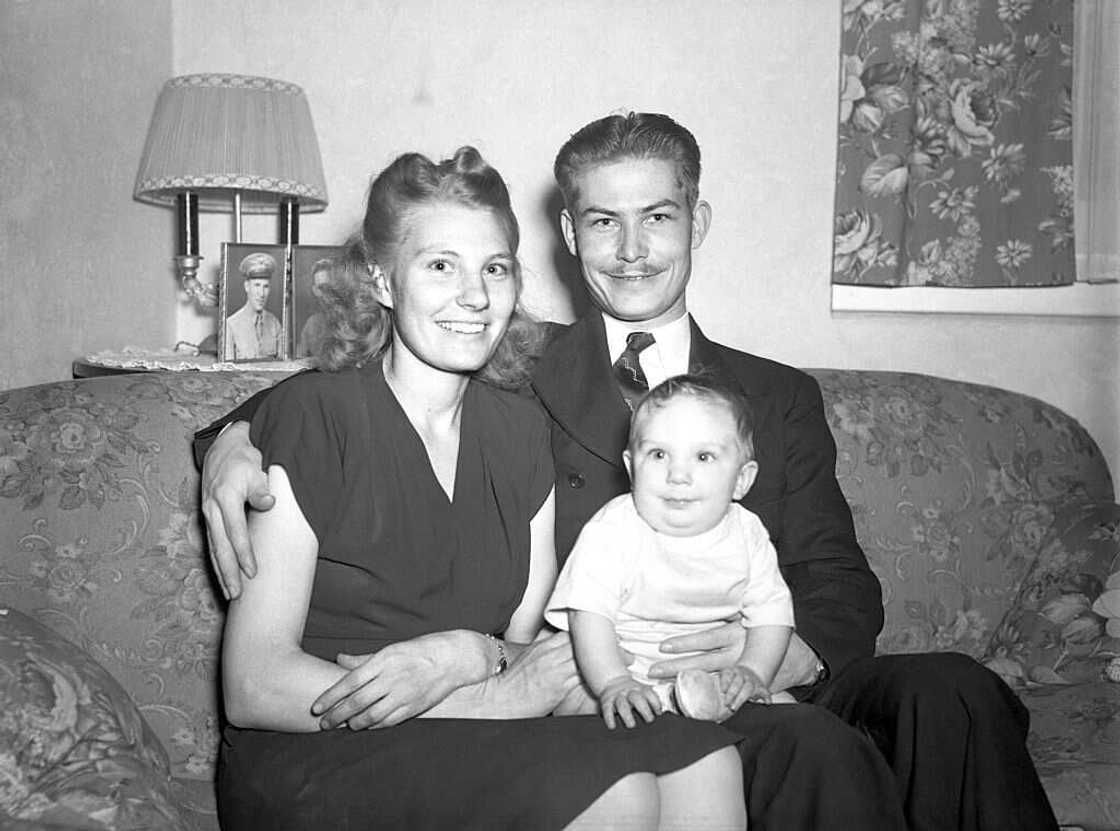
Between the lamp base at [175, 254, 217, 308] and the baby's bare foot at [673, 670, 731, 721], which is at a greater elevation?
the lamp base at [175, 254, 217, 308]

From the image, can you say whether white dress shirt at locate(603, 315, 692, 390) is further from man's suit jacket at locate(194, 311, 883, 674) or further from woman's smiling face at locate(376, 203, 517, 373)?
woman's smiling face at locate(376, 203, 517, 373)

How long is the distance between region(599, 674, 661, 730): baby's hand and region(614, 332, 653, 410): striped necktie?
61cm

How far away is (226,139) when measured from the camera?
2.47 meters

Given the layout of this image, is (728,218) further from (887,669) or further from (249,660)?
(249,660)

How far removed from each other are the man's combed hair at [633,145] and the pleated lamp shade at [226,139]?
2.98ft

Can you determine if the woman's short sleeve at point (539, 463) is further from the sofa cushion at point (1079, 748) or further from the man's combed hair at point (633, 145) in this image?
the sofa cushion at point (1079, 748)

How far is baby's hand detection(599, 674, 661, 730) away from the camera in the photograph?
130 cm

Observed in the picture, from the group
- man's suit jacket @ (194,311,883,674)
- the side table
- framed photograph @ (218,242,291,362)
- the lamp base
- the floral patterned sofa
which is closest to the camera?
the floral patterned sofa

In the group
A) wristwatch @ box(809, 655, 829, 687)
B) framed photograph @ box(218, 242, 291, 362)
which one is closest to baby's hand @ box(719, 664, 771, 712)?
wristwatch @ box(809, 655, 829, 687)

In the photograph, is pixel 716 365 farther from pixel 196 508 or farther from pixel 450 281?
pixel 196 508

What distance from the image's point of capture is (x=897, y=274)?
8.97 ft

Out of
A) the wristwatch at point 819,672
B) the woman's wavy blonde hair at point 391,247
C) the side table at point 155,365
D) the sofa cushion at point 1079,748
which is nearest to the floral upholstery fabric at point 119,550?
the side table at point 155,365

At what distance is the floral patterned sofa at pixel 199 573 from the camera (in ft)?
4.41

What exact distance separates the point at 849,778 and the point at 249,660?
733 mm
